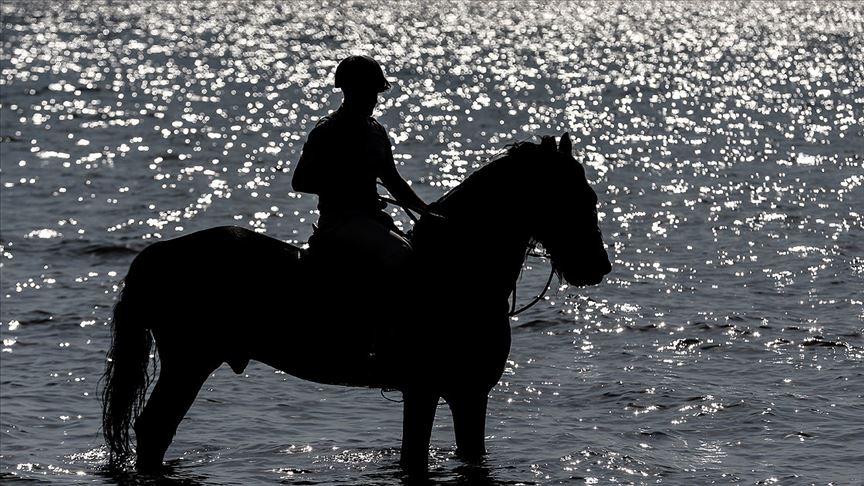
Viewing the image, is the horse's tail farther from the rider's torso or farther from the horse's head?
the horse's head

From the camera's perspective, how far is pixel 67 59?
93.4 meters

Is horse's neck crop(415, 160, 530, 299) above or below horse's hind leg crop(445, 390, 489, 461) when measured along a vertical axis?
above

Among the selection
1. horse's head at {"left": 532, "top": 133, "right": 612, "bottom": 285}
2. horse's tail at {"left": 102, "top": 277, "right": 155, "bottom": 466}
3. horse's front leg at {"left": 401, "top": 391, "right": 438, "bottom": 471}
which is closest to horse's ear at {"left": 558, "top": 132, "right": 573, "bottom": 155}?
horse's head at {"left": 532, "top": 133, "right": 612, "bottom": 285}

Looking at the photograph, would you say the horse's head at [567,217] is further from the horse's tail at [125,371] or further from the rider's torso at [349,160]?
the horse's tail at [125,371]

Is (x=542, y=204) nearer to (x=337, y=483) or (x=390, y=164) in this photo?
(x=390, y=164)

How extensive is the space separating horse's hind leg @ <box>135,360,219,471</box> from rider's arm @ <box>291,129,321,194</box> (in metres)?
1.76

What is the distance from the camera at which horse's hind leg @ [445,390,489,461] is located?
10.7 metres

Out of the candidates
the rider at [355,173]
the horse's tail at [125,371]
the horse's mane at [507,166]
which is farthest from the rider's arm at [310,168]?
the horse's tail at [125,371]

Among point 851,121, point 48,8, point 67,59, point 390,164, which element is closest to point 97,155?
point 851,121

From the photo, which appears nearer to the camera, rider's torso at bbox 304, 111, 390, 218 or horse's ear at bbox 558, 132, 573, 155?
horse's ear at bbox 558, 132, 573, 155

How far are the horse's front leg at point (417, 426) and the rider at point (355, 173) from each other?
1084mm

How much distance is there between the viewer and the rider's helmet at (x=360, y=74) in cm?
1020

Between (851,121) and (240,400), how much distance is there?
3941 centimetres

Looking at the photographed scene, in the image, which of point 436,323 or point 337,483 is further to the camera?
point 337,483
